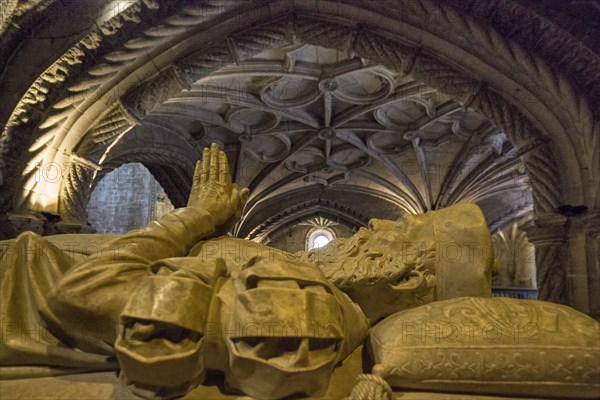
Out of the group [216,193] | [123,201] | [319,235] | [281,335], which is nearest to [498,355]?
[281,335]

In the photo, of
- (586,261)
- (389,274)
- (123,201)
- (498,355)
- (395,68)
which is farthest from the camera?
(123,201)

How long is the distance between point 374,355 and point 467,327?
296 mm

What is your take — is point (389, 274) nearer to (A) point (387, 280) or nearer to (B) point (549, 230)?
(A) point (387, 280)

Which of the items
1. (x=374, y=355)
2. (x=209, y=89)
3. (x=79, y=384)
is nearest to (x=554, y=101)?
(x=374, y=355)

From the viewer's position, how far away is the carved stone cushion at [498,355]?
1180 mm

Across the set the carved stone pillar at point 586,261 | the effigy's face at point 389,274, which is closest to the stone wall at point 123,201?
the carved stone pillar at point 586,261

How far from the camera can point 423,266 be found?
62.3 inches

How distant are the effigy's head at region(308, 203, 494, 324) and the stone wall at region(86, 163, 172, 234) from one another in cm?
1167

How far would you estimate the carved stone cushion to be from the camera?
3.87 feet

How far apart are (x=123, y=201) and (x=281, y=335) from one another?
1254 cm

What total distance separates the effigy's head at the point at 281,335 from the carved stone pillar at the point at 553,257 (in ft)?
12.1

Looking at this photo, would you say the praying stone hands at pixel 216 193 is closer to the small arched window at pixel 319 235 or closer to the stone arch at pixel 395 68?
the stone arch at pixel 395 68

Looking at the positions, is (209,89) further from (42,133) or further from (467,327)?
(467,327)

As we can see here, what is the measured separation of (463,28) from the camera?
403cm
